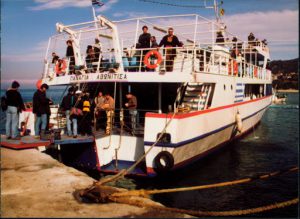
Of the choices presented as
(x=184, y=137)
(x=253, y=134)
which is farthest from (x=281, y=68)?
(x=184, y=137)

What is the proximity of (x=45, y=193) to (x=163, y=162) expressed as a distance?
4.83 m

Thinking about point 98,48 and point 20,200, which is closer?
point 20,200

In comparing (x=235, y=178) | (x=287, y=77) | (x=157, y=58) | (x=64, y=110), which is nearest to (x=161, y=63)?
(x=157, y=58)

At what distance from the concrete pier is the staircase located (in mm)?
6528

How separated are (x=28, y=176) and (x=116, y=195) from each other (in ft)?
7.29

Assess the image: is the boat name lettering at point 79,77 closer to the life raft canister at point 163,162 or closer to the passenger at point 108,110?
the passenger at point 108,110

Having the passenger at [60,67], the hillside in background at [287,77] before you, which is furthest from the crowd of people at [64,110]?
the hillside in background at [287,77]

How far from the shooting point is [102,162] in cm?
1112

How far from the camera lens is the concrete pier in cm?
478

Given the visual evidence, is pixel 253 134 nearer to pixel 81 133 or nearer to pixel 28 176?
pixel 81 133

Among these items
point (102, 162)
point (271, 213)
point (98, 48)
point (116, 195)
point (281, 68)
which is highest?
point (281, 68)

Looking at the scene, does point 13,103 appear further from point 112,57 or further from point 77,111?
point 112,57

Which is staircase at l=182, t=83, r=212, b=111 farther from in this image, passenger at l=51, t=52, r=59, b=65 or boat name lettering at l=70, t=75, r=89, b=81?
passenger at l=51, t=52, r=59, b=65

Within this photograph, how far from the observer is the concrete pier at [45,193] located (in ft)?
15.7
